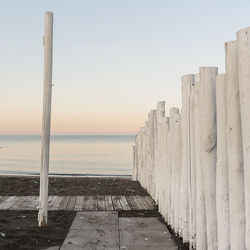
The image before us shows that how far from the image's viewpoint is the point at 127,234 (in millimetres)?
4043

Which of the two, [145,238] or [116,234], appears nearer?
[145,238]

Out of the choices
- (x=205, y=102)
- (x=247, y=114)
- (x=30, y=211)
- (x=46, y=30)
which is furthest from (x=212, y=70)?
(x=30, y=211)

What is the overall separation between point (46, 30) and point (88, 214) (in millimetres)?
2748

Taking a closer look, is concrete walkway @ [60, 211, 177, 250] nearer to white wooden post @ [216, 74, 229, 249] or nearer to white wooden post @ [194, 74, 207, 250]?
white wooden post @ [194, 74, 207, 250]

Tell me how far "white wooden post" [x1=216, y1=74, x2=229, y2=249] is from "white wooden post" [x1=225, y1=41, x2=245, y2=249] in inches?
4.8

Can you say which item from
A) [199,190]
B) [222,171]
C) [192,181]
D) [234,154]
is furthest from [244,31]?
[192,181]

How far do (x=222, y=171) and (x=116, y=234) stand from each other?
6.66 ft

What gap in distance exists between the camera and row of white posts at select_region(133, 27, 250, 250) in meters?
2.14

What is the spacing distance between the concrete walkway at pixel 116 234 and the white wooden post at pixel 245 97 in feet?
5.68

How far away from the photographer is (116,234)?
4.03 meters

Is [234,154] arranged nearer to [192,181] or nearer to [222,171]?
[222,171]

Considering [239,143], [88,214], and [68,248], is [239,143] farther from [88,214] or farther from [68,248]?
[88,214]

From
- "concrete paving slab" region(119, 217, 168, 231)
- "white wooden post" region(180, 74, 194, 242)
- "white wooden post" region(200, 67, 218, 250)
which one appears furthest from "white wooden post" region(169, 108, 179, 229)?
"white wooden post" region(200, 67, 218, 250)

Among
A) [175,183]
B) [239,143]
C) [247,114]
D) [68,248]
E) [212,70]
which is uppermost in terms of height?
[212,70]
